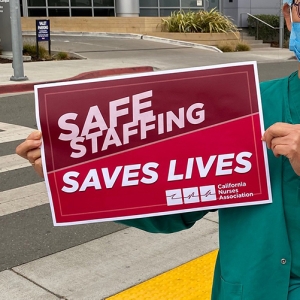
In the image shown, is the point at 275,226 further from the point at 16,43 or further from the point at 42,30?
the point at 42,30

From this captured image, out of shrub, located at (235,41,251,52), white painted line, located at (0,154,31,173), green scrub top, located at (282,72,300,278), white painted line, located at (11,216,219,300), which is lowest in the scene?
white painted line, located at (11,216,219,300)

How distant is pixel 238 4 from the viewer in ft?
100

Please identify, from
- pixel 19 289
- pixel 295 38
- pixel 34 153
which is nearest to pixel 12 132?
pixel 19 289

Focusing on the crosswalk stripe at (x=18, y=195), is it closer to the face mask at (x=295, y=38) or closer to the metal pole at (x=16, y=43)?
the face mask at (x=295, y=38)

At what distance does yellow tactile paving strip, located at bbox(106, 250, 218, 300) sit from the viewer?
3.32 m

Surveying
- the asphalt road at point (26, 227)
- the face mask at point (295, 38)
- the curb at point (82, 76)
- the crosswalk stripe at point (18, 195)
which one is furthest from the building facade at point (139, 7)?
the face mask at point (295, 38)

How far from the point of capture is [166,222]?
182 cm

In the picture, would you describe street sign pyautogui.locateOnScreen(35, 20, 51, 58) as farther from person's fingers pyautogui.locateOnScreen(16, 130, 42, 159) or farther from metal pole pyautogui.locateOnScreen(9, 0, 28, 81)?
person's fingers pyautogui.locateOnScreen(16, 130, 42, 159)

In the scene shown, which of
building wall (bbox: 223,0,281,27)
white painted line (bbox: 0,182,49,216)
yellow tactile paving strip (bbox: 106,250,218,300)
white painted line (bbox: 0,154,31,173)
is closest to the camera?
yellow tactile paving strip (bbox: 106,250,218,300)

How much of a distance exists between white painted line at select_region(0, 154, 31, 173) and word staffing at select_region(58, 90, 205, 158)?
4.61 meters

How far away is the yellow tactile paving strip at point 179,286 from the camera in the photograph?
10.9 feet

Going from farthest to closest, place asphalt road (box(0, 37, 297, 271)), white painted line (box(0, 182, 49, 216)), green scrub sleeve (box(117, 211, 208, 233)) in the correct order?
white painted line (box(0, 182, 49, 216)), asphalt road (box(0, 37, 297, 271)), green scrub sleeve (box(117, 211, 208, 233))

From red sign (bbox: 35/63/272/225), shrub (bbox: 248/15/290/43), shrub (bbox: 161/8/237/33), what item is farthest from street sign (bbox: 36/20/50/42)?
red sign (bbox: 35/63/272/225)

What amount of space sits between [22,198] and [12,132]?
2993mm
